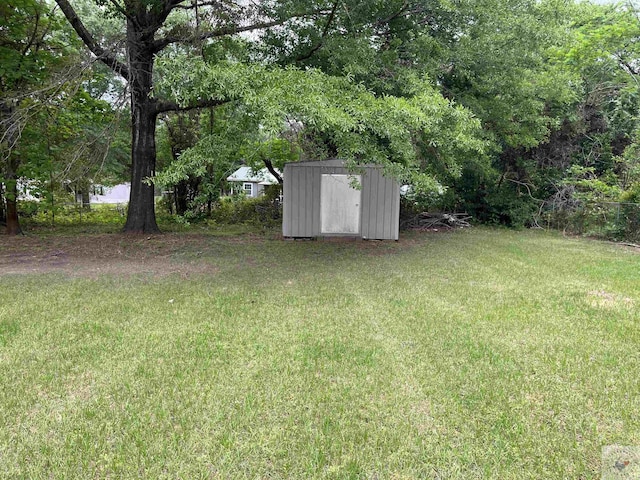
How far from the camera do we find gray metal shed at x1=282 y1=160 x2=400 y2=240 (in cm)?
956

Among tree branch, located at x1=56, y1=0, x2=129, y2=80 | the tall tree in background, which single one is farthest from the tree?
the tall tree in background

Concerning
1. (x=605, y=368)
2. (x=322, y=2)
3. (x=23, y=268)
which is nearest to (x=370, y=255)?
(x=322, y=2)

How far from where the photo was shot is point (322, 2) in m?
6.84

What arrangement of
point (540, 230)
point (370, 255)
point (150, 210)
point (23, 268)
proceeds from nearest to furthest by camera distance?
point (23, 268), point (370, 255), point (150, 210), point (540, 230)

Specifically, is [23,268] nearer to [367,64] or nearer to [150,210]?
[150,210]

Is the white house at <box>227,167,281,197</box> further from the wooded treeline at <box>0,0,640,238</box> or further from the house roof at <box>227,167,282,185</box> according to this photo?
the wooded treeline at <box>0,0,640,238</box>

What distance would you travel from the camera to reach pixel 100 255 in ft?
25.6

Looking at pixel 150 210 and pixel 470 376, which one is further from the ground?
pixel 150 210

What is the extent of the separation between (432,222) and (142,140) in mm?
8224

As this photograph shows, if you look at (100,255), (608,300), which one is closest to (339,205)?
(100,255)

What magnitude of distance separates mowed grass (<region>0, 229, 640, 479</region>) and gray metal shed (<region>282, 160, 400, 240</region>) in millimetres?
4137

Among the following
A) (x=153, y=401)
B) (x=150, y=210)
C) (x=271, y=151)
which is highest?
(x=271, y=151)

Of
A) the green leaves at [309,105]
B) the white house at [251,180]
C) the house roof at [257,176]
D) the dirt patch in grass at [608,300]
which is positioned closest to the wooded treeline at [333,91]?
the green leaves at [309,105]

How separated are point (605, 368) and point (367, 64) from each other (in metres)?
5.30
